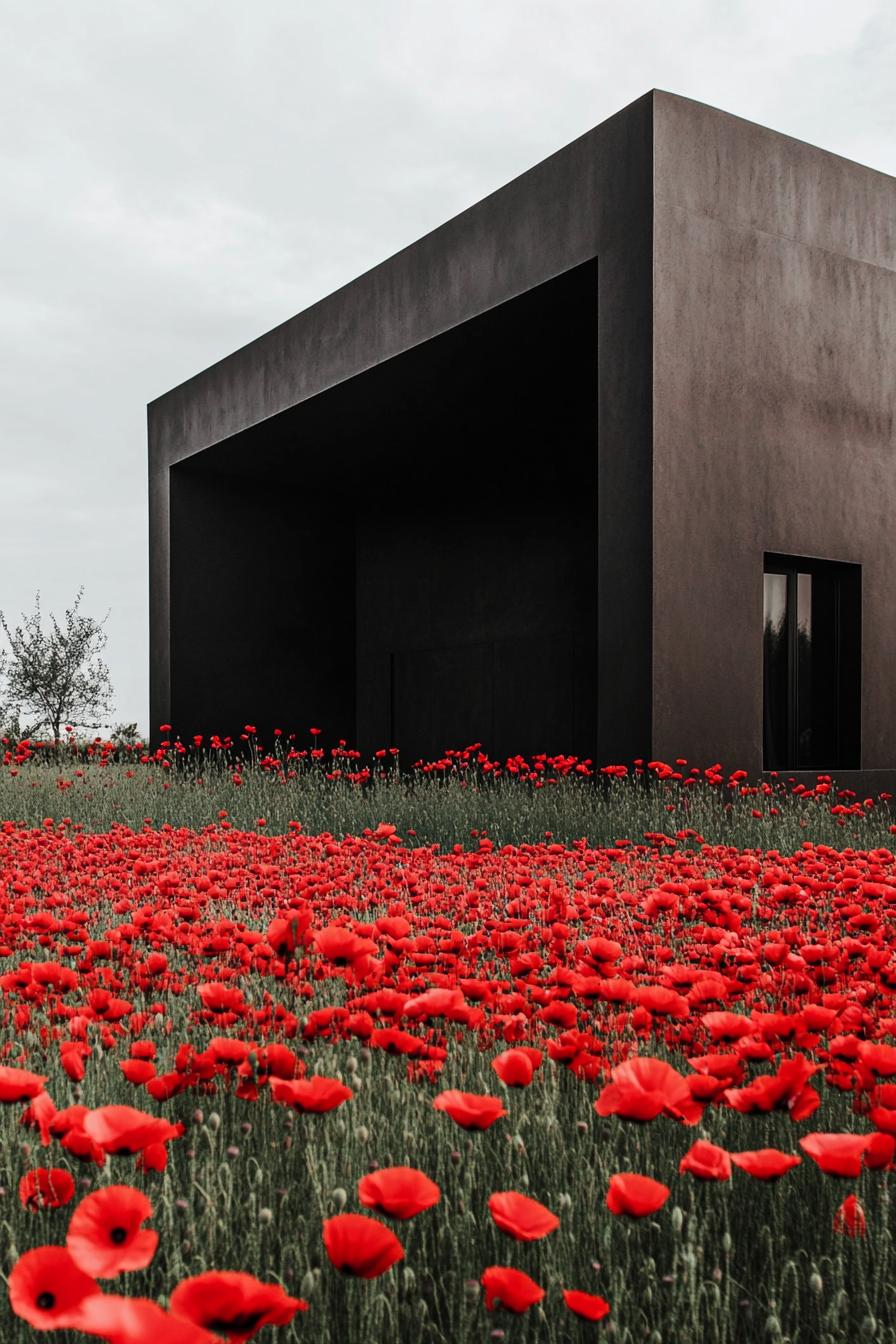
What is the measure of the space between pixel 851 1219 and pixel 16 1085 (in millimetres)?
1210

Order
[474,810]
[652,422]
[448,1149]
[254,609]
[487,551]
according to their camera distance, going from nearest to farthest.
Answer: [448,1149] < [474,810] < [652,422] < [487,551] < [254,609]

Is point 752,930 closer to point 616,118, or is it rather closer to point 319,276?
point 616,118

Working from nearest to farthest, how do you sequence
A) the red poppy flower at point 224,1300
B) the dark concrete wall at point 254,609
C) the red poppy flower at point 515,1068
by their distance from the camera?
1. the red poppy flower at point 224,1300
2. the red poppy flower at point 515,1068
3. the dark concrete wall at point 254,609

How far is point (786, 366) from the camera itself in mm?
9648

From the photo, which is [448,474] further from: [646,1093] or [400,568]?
[646,1093]

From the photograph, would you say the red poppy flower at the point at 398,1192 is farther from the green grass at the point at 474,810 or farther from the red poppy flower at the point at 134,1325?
the green grass at the point at 474,810

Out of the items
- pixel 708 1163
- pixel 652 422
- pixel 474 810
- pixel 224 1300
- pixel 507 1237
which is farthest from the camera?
pixel 652 422

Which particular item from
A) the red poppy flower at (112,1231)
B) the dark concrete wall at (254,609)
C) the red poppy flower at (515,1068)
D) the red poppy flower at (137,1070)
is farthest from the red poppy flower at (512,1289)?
the dark concrete wall at (254,609)

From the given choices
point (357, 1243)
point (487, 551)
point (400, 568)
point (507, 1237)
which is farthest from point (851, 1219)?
point (400, 568)

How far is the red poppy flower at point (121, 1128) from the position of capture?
1.28m

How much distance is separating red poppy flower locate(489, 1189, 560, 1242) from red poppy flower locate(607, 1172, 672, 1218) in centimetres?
10

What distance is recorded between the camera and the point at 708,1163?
1.43 metres

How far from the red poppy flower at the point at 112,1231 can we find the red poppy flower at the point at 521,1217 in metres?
0.35

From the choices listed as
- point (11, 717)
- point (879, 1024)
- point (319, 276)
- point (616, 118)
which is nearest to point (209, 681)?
point (616, 118)
